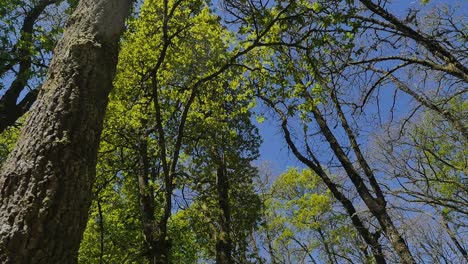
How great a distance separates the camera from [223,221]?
12078 millimetres

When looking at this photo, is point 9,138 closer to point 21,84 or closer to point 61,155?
point 21,84

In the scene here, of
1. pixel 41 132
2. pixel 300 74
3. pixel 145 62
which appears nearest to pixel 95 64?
pixel 41 132

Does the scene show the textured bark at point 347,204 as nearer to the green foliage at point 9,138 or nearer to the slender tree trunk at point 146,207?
the slender tree trunk at point 146,207

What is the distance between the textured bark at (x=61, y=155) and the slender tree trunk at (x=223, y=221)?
359 inches

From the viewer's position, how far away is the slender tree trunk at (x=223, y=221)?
1143 centimetres

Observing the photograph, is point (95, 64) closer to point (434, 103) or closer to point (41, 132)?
point (41, 132)

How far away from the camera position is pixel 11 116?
32.6 ft

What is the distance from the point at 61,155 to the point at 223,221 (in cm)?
1000

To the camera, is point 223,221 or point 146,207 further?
point 223,221

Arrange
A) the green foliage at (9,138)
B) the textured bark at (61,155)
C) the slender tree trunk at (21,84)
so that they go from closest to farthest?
the textured bark at (61,155), the slender tree trunk at (21,84), the green foliage at (9,138)

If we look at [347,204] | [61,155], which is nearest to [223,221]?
[347,204]

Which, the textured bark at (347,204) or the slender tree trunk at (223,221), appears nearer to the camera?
the textured bark at (347,204)

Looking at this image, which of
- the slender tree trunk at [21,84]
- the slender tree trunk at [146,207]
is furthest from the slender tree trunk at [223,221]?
the slender tree trunk at [21,84]

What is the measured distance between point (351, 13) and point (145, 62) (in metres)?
6.18
